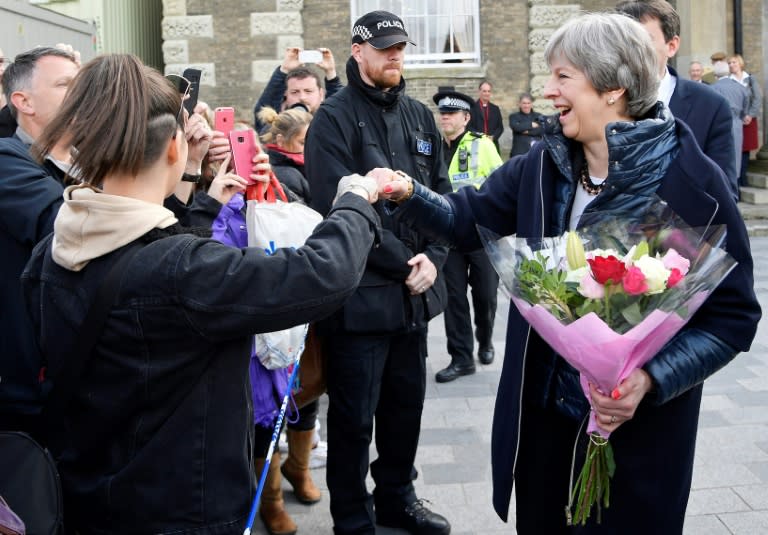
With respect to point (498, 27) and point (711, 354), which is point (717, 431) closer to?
point (711, 354)

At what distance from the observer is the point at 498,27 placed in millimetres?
16031

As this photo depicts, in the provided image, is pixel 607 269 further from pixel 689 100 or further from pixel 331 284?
pixel 689 100

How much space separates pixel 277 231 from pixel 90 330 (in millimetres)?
1349

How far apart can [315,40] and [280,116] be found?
444 inches

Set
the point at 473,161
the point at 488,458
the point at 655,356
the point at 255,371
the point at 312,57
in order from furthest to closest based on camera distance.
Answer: the point at 473,161 < the point at 312,57 < the point at 488,458 < the point at 255,371 < the point at 655,356

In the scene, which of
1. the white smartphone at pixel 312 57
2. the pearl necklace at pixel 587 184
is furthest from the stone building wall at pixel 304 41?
the pearl necklace at pixel 587 184

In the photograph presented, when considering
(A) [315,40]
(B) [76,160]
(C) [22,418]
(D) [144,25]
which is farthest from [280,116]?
(D) [144,25]

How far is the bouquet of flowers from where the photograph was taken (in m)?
2.34

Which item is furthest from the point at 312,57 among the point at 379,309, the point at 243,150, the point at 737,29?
the point at 737,29

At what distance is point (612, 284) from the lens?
2.36 metres

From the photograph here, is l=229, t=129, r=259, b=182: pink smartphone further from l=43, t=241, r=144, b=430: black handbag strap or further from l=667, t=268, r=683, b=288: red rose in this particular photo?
l=667, t=268, r=683, b=288: red rose

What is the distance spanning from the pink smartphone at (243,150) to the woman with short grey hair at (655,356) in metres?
0.59

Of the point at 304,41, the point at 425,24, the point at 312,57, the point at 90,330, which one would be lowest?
the point at 90,330

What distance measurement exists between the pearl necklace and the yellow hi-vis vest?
172 inches
